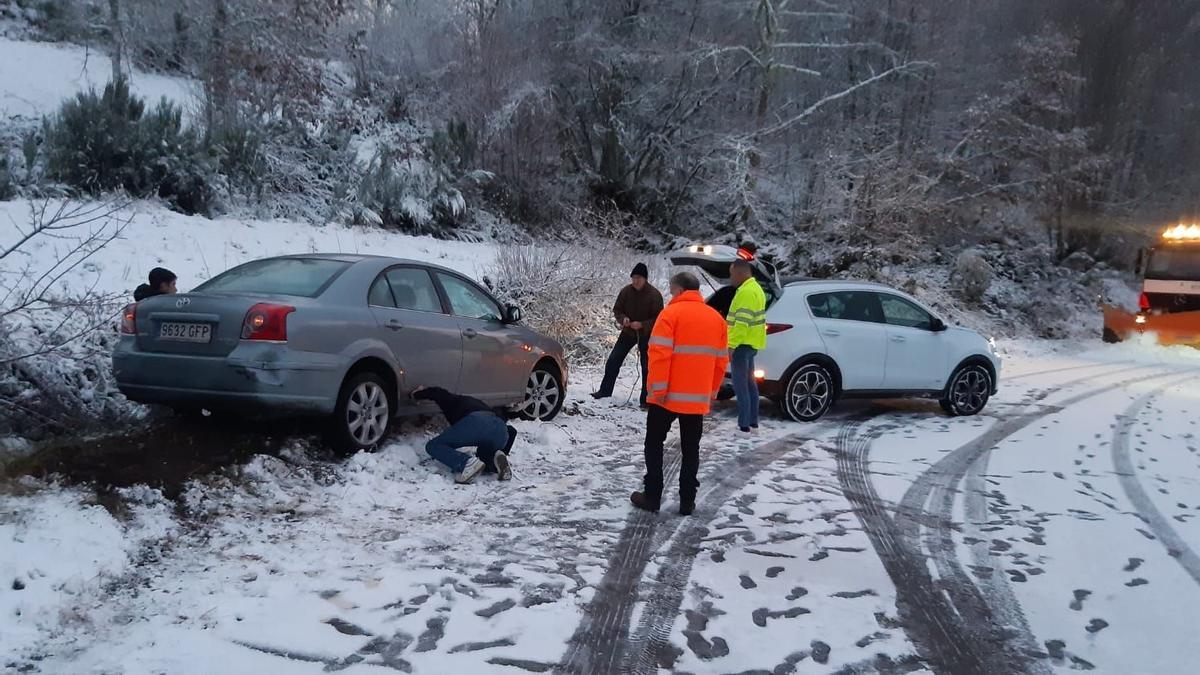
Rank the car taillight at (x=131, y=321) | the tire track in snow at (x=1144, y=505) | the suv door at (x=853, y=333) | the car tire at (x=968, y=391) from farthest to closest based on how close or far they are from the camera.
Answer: the car tire at (x=968, y=391)
the suv door at (x=853, y=333)
the car taillight at (x=131, y=321)
the tire track in snow at (x=1144, y=505)

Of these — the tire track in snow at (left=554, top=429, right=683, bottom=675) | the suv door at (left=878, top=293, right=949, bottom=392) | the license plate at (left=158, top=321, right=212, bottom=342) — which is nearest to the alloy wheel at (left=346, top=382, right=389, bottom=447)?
the license plate at (left=158, top=321, right=212, bottom=342)

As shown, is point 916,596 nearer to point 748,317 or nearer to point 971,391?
point 748,317

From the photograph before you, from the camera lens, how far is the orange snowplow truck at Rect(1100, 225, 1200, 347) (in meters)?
19.3

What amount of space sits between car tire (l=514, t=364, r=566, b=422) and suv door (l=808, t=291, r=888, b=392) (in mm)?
3047

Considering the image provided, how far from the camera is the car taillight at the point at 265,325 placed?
5691 mm

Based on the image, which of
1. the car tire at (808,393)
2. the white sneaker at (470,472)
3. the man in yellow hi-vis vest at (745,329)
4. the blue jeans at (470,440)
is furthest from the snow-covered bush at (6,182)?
the car tire at (808,393)

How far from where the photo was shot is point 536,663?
3611 mm

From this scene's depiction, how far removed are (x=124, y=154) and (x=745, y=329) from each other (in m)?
10.2

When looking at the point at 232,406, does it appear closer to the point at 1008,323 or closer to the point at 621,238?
the point at 621,238

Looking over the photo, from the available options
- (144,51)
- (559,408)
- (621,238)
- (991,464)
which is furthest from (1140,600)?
(144,51)

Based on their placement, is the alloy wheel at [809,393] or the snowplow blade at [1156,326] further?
the snowplow blade at [1156,326]

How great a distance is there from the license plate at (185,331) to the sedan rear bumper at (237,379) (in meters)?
0.13

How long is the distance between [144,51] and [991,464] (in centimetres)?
2351

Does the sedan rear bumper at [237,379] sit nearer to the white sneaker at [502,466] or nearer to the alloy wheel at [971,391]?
the white sneaker at [502,466]
